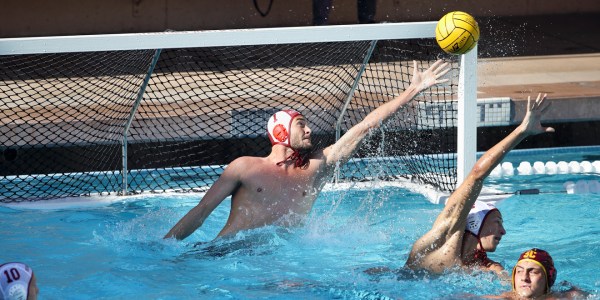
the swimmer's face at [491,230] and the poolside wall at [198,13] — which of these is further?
the poolside wall at [198,13]

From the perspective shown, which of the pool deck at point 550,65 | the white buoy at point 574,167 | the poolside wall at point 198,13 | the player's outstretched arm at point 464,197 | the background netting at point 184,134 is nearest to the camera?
the player's outstretched arm at point 464,197

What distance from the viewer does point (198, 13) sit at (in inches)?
493

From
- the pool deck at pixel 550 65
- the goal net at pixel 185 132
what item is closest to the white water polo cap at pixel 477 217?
the goal net at pixel 185 132

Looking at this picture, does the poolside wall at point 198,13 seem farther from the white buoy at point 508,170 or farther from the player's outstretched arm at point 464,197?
the player's outstretched arm at point 464,197

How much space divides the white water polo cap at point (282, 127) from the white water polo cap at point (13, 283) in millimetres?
2037

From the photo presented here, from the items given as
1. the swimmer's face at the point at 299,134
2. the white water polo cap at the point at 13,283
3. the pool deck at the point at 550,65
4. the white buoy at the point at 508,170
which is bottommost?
the white water polo cap at the point at 13,283

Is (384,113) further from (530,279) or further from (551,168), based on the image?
(551,168)

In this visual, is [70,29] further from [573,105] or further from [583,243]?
[583,243]

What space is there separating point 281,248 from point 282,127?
641 mm

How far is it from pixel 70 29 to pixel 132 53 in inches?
281

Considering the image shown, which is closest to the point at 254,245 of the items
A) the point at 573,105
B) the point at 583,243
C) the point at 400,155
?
the point at 583,243

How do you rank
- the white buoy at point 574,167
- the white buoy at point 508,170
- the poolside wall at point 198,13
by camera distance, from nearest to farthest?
the white buoy at point 574,167, the white buoy at point 508,170, the poolside wall at point 198,13

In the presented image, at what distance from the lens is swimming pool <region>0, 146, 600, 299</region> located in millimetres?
4121

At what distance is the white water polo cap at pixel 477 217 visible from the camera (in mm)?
3799
